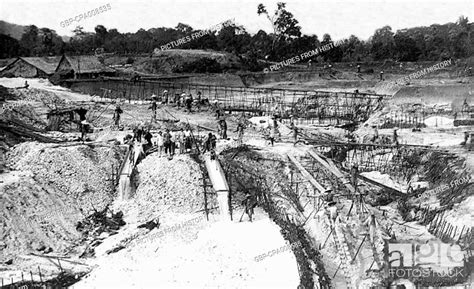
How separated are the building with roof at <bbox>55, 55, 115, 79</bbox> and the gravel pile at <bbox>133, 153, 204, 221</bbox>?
74.6 feet

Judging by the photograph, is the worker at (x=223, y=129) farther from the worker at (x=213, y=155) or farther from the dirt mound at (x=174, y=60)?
the dirt mound at (x=174, y=60)

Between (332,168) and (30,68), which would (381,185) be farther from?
(30,68)

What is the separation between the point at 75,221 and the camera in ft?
67.3

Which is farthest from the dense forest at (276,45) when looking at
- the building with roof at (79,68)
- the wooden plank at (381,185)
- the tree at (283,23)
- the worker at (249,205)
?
the worker at (249,205)

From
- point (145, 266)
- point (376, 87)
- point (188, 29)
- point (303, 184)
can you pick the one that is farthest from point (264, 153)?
point (188, 29)

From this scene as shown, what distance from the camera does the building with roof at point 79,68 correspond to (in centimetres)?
4356

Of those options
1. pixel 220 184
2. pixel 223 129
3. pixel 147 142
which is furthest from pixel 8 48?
pixel 220 184

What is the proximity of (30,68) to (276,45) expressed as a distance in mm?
30658

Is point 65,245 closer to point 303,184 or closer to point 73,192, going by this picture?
point 73,192

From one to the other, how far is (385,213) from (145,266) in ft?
32.5

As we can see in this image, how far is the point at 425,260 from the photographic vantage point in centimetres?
1781

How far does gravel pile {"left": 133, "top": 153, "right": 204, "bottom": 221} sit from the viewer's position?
68.0 ft

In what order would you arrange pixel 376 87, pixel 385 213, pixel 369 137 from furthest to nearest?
pixel 376 87 → pixel 369 137 → pixel 385 213

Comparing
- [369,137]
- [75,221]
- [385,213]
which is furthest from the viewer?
[369,137]
